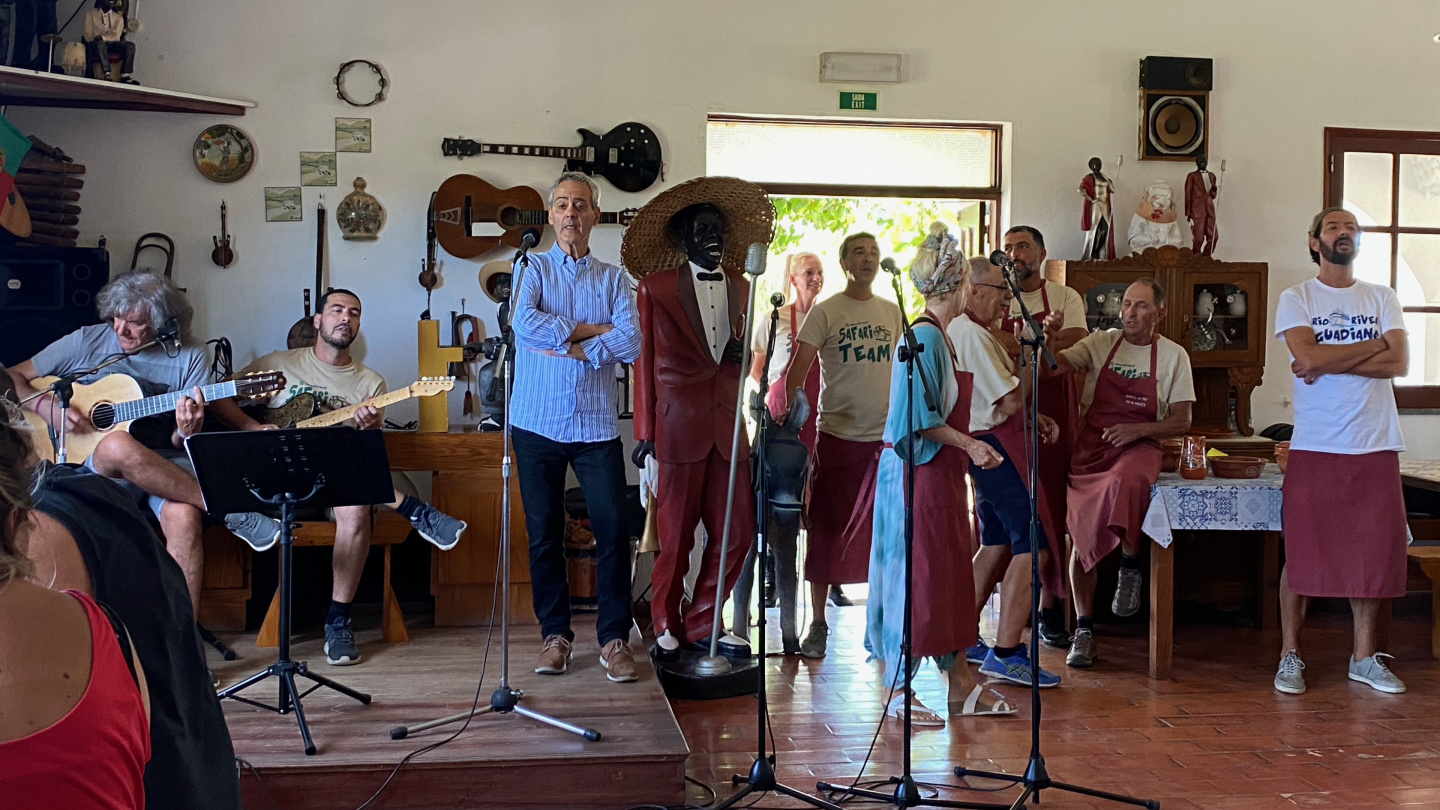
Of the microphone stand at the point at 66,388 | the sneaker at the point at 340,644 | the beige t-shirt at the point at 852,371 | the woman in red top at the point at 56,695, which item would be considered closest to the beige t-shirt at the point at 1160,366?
the beige t-shirt at the point at 852,371

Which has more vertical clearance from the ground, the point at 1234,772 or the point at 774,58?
the point at 774,58

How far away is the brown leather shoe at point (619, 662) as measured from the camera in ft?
12.5

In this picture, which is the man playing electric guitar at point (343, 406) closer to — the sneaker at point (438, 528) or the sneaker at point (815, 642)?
the sneaker at point (438, 528)

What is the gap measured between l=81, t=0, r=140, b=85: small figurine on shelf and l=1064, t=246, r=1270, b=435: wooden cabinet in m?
4.14

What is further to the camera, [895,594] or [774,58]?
[774,58]

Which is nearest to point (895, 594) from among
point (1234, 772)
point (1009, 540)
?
point (1009, 540)

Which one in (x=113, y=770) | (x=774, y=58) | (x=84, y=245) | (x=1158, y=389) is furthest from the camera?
(x=774, y=58)

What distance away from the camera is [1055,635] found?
4.90 meters

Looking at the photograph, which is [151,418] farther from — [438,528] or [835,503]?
[835,503]

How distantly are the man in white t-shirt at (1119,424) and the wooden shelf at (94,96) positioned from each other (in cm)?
358

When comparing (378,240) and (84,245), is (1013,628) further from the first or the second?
(84,245)

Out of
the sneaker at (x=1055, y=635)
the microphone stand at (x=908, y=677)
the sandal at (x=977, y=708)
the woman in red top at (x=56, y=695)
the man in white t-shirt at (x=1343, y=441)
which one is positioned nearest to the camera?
the woman in red top at (x=56, y=695)

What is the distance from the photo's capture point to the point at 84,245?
5246mm

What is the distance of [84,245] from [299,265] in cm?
88
